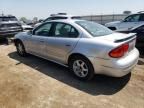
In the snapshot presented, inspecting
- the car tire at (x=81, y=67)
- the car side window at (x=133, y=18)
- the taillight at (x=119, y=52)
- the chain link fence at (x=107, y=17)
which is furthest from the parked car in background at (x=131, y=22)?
the chain link fence at (x=107, y=17)

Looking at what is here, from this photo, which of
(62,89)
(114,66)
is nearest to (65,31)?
(62,89)

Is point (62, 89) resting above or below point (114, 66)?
below

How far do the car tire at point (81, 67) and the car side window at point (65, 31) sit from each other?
24.5 inches

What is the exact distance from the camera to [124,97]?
3973mm

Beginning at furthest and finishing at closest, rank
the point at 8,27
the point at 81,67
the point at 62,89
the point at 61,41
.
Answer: the point at 8,27 < the point at 61,41 < the point at 81,67 < the point at 62,89

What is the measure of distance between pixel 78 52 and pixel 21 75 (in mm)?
1846

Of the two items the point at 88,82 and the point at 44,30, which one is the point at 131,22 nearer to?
the point at 44,30

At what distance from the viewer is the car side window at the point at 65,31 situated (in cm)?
486

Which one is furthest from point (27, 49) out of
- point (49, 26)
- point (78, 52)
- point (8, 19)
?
point (8, 19)

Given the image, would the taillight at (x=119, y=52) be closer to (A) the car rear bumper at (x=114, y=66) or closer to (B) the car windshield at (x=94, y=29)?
(A) the car rear bumper at (x=114, y=66)

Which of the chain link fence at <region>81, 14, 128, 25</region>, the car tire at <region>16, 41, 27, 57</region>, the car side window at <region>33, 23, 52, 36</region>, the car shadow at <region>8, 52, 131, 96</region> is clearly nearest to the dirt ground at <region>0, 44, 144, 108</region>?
the car shadow at <region>8, 52, 131, 96</region>

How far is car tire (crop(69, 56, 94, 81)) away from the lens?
4.45m

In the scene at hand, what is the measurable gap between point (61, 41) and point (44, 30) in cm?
107

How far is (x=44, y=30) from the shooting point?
5.86 m
